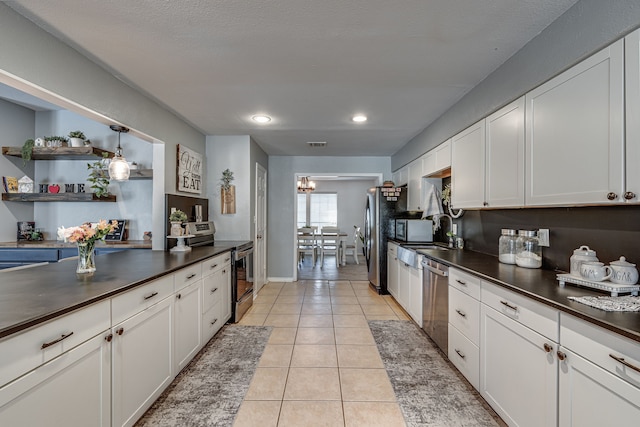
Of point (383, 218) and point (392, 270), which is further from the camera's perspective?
point (383, 218)

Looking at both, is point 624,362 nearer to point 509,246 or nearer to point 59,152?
point 509,246

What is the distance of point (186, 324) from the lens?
2.35 metres

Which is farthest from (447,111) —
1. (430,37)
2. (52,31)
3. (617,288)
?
(52,31)

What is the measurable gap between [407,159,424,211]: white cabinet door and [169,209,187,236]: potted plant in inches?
116

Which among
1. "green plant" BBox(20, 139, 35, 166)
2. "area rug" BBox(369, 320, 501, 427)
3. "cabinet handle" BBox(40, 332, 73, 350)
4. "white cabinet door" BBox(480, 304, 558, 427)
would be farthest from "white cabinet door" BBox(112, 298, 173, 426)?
"green plant" BBox(20, 139, 35, 166)

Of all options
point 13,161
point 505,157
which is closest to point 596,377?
point 505,157

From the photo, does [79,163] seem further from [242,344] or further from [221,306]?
[242,344]

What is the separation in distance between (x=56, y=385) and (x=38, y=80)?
1684mm

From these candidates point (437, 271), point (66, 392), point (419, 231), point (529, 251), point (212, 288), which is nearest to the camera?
point (66, 392)

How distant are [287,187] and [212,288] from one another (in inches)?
117

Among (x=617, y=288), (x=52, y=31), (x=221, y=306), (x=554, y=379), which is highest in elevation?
(x=52, y=31)

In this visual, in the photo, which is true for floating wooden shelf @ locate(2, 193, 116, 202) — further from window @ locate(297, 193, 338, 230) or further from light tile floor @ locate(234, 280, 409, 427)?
window @ locate(297, 193, 338, 230)

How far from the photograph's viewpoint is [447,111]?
3.18m

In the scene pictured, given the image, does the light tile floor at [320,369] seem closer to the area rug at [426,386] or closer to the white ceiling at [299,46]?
the area rug at [426,386]
